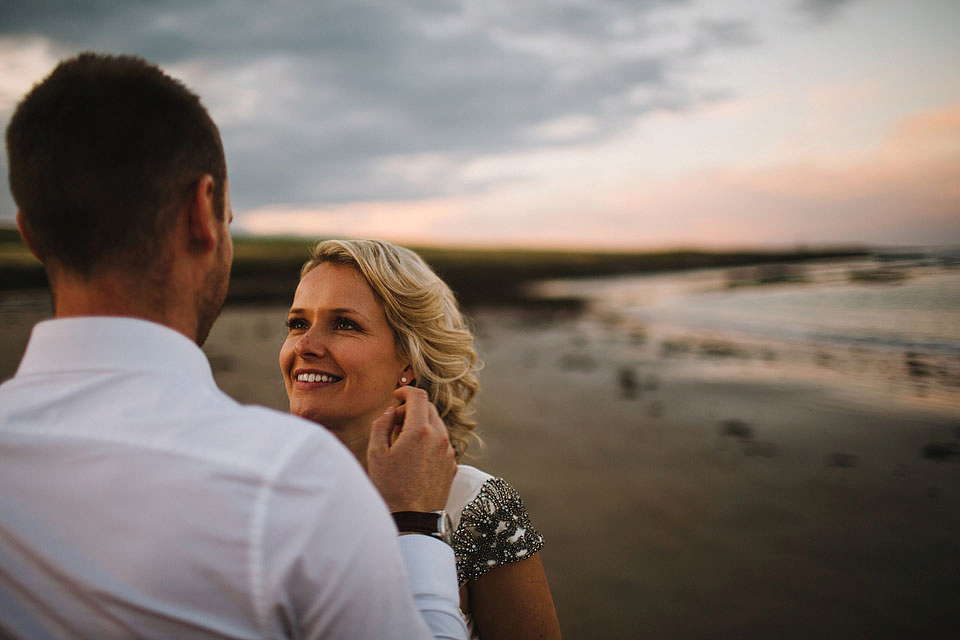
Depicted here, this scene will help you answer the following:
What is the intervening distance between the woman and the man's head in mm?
1633

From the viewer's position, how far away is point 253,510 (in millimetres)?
1048

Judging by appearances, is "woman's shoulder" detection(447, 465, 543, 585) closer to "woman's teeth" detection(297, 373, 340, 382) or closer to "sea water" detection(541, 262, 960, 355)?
"woman's teeth" detection(297, 373, 340, 382)

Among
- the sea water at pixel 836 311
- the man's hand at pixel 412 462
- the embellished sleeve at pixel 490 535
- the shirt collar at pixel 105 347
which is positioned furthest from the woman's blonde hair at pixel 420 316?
the sea water at pixel 836 311

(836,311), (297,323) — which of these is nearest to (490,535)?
(297,323)

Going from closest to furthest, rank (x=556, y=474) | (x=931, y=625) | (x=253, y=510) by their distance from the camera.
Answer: (x=253, y=510)
(x=931, y=625)
(x=556, y=474)

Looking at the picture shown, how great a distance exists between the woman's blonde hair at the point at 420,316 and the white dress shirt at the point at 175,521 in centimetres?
186

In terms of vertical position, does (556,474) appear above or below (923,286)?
below

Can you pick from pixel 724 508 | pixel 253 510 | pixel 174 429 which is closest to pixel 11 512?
pixel 174 429

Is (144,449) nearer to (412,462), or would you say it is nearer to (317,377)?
(412,462)

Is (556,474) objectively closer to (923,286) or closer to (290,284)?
(923,286)

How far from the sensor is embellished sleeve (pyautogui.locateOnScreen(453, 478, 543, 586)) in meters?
2.44

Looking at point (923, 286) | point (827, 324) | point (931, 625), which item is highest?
point (923, 286)

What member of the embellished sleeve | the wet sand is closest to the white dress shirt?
the embellished sleeve

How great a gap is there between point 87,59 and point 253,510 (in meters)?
1.08
